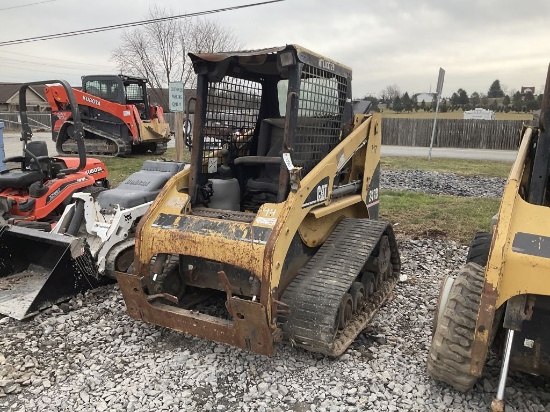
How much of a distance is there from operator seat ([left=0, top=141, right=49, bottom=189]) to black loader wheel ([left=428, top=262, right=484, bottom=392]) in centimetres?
A: 499

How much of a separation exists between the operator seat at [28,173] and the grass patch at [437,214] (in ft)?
16.0

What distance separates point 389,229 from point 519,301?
2222 millimetres

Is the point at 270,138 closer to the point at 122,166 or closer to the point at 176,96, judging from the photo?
the point at 176,96

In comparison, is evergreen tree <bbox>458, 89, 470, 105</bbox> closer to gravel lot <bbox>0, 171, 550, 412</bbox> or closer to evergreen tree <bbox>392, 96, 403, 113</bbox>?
evergreen tree <bbox>392, 96, 403, 113</bbox>

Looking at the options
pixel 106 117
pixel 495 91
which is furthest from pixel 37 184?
pixel 495 91

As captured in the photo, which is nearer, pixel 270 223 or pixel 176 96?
pixel 270 223

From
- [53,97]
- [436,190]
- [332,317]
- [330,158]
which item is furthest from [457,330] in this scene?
[53,97]

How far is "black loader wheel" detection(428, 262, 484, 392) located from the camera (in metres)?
2.69

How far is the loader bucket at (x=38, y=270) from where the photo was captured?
4.29 metres

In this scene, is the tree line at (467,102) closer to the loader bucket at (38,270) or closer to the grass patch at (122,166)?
the grass patch at (122,166)

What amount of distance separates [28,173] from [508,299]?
5.46 m

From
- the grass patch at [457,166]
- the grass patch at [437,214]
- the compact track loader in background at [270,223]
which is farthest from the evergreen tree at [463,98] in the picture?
the compact track loader in background at [270,223]

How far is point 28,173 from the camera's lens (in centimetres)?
585

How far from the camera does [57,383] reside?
3279 millimetres
